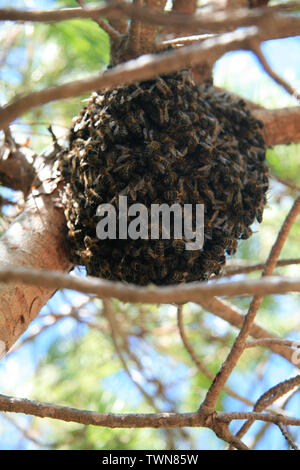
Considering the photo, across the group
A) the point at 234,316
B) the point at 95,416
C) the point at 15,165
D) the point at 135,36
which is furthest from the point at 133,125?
the point at 234,316

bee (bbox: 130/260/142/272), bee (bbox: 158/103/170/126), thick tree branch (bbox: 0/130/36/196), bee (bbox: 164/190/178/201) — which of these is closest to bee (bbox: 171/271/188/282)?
bee (bbox: 130/260/142/272)

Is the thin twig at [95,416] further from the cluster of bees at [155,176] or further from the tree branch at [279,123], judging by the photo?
the tree branch at [279,123]

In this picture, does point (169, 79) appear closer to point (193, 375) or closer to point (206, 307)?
point (206, 307)

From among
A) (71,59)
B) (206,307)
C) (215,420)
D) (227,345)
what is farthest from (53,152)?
(227,345)

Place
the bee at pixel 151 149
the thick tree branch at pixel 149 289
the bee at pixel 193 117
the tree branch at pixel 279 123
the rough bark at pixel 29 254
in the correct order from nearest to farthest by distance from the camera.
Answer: the thick tree branch at pixel 149 289, the rough bark at pixel 29 254, the bee at pixel 151 149, the bee at pixel 193 117, the tree branch at pixel 279 123

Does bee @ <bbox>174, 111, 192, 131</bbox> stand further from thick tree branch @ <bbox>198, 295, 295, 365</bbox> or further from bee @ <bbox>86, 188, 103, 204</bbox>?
thick tree branch @ <bbox>198, 295, 295, 365</bbox>

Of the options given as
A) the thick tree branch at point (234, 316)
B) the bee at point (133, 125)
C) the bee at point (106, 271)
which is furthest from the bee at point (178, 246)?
the thick tree branch at point (234, 316)

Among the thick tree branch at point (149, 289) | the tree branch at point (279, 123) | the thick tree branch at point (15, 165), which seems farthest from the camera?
the tree branch at point (279, 123)

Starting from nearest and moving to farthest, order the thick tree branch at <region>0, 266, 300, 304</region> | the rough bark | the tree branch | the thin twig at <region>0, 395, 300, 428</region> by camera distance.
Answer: the thick tree branch at <region>0, 266, 300, 304</region> < the thin twig at <region>0, 395, 300, 428</region> < the rough bark < the tree branch
